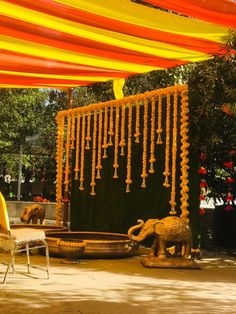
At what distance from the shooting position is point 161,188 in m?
6.40

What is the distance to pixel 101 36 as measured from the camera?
534 centimetres

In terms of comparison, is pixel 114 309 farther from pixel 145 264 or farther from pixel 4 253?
pixel 4 253

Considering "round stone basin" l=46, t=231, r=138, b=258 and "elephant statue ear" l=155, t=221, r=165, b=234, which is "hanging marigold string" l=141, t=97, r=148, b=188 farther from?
"elephant statue ear" l=155, t=221, r=165, b=234

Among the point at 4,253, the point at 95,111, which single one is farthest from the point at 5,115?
the point at 4,253

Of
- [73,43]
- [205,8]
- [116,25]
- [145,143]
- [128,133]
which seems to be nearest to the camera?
[205,8]

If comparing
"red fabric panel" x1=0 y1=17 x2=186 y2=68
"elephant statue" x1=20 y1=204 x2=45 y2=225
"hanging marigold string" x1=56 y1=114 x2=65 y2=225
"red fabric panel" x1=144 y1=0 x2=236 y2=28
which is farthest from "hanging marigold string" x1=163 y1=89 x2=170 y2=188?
"hanging marigold string" x1=56 y1=114 x2=65 y2=225

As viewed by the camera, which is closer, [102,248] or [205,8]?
[205,8]

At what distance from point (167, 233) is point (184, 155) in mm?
945

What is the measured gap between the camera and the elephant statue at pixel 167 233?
5.25 metres

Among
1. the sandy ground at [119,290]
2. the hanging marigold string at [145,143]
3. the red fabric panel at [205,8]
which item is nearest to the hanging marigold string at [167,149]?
the hanging marigold string at [145,143]

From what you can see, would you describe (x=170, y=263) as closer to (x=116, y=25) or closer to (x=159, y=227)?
(x=159, y=227)

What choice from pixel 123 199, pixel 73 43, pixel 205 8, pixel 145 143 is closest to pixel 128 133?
pixel 145 143

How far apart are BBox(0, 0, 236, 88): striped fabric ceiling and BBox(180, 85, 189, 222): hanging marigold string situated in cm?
56

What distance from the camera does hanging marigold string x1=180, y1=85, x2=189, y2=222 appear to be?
5.64 metres
